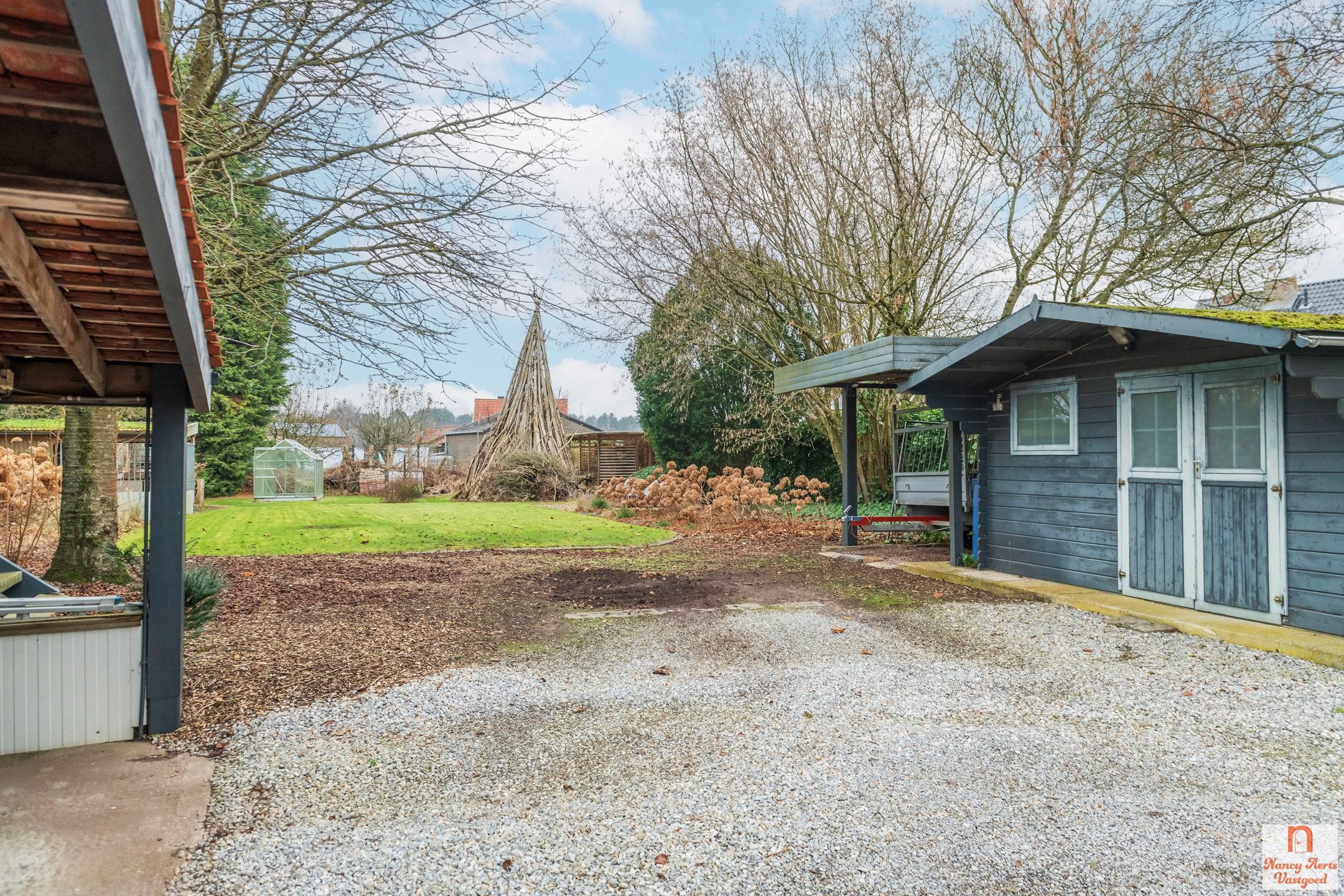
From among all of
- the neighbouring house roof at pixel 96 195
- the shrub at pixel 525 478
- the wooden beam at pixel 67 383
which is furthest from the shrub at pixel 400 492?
the neighbouring house roof at pixel 96 195

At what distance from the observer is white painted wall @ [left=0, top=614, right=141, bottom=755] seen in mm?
3504

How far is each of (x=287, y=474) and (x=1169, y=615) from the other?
2170 cm

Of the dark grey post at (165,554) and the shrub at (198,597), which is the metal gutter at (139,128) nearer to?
the dark grey post at (165,554)

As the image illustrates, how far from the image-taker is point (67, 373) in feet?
12.7

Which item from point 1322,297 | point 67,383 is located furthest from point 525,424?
point 1322,297

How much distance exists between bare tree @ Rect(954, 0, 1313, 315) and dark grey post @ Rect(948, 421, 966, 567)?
3.30 metres

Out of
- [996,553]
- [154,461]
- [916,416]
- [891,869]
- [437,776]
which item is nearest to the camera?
[891,869]

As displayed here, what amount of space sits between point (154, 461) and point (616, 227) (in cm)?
1204

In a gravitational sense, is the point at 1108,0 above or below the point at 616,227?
above

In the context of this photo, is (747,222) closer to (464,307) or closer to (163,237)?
(464,307)

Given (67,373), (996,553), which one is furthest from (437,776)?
(996,553)

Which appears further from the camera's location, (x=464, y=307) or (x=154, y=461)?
(x=464, y=307)

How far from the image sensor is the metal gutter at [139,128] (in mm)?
1245

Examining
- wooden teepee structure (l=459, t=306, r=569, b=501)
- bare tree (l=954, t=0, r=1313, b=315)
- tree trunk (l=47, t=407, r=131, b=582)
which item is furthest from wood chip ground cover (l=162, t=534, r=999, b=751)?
wooden teepee structure (l=459, t=306, r=569, b=501)
